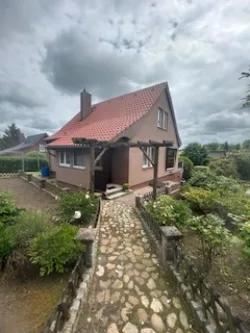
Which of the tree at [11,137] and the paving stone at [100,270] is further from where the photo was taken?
the tree at [11,137]

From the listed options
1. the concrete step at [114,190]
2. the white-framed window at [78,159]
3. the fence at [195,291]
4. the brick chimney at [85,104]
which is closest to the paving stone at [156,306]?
the fence at [195,291]

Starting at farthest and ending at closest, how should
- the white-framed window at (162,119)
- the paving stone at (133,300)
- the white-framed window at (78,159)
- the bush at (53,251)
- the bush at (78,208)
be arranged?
the white-framed window at (162,119) < the white-framed window at (78,159) < the bush at (78,208) < the bush at (53,251) < the paving stone at (133,300)

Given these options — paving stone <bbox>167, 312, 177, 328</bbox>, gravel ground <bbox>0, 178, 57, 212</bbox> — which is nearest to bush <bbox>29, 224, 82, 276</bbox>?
paving stone <bbox>167, 312, 177, 328</bbox>

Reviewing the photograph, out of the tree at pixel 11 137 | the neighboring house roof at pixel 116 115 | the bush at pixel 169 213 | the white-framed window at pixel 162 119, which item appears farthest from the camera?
the tree at pixel 11 137

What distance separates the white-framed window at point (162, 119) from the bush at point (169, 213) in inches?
320

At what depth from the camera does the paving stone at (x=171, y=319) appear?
2.40 m

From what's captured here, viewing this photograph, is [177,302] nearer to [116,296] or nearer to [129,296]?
[129,296]

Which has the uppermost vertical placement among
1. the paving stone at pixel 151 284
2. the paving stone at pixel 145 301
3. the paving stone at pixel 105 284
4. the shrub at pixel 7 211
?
the shrub at pixel 7 211

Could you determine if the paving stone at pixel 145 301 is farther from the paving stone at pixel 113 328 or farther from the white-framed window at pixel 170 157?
the white-framed window at pixel 170 157

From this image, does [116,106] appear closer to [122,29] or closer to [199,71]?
[122,29]

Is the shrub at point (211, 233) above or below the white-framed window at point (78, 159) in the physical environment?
below

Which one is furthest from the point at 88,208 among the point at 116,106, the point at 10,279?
the point at 116,106

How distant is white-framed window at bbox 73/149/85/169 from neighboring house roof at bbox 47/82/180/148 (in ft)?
2.19

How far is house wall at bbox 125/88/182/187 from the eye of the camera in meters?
9.70
